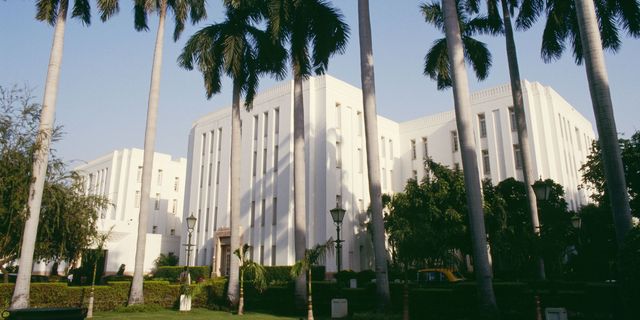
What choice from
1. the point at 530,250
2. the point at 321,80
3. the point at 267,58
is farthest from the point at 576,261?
the point at 267,58

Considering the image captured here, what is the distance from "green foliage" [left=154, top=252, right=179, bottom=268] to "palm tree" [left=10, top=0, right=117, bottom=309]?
2858 centimetres

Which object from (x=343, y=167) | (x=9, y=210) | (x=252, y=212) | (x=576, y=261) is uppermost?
(x=343, y=167)

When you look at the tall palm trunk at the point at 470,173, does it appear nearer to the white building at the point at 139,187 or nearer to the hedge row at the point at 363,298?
the hedge row at the point at 363,298

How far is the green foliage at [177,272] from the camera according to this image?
3538cm

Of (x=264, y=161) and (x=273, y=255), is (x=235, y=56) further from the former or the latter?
(x=273, y=255)

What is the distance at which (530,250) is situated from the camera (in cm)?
1406

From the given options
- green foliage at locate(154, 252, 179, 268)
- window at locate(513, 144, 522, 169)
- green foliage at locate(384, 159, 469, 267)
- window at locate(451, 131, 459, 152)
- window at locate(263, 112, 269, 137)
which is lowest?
green foliage at locate(154, 252, 179, 268)

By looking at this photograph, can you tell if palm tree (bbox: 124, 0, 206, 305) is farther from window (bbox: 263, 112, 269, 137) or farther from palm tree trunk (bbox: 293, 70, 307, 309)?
window (bbox: 263, 112, 269, 137)

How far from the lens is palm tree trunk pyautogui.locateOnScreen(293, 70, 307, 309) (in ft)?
57.1

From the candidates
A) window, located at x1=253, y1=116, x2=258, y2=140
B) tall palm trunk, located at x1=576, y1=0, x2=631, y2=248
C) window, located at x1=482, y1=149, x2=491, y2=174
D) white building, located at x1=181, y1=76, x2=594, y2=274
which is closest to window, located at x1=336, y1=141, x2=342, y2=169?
white building, located at x1=181, y1=76, x2=594, y2=274

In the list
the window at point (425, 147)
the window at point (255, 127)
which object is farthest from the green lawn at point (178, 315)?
the window at point (425, 147)

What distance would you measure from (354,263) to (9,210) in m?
22.6

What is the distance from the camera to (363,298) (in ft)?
55.7

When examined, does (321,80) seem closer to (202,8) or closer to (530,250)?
(202,8)
